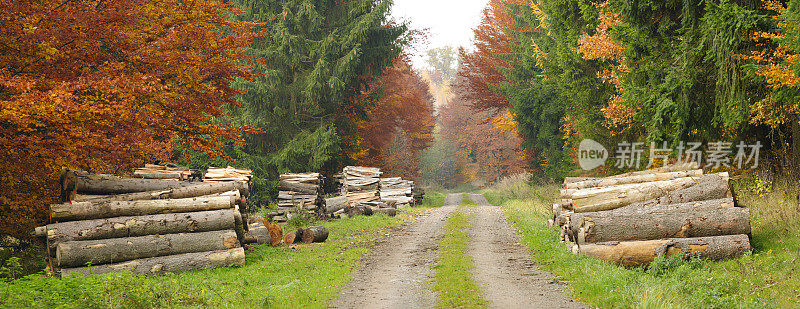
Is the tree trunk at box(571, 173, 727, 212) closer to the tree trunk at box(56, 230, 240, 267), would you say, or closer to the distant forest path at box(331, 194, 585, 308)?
the distant forest path at box(331, 194, 585, 308)

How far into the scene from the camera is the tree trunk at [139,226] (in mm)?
10352

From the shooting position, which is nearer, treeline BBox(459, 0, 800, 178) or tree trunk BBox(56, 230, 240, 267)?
tree trunk BBox(56, 230, 240, 267)

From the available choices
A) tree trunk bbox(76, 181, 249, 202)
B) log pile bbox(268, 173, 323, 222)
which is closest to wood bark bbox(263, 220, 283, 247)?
tree trunk bbox(76, 181, 249, 202)

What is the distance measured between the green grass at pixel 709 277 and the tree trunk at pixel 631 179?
162 cm

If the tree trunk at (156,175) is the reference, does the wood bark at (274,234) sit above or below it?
below

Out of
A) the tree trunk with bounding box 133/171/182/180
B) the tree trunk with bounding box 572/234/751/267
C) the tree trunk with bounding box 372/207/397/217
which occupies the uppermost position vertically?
the tree trunk with bounding box 133/171/182/180

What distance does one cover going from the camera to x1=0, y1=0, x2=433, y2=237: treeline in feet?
30.1

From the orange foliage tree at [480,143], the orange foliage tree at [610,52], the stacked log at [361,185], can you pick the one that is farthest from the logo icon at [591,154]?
the orange foliage tree at [480,143]

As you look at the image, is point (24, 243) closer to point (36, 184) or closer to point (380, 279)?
point (36, 184)

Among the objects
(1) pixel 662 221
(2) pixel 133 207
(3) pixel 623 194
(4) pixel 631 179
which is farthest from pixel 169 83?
(4) pixel 631 179

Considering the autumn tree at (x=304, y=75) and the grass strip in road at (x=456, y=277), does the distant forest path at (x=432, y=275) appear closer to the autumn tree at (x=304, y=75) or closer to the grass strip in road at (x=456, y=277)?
the grass strip in road at (x=456, y=277)

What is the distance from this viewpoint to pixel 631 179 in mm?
13383

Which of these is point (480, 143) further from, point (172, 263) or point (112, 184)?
point (172, 263)

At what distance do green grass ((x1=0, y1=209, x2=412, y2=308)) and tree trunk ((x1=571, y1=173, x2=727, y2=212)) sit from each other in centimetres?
535
